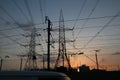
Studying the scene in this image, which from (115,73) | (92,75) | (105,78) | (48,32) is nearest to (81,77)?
(92,75)

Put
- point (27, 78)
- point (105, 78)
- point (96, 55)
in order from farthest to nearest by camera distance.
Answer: point (96, 55) < point (105, 78) < point (27, 78)

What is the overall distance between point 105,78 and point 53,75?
4003cm

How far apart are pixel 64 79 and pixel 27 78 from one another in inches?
41.6

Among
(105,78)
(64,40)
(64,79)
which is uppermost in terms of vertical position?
(64,40)

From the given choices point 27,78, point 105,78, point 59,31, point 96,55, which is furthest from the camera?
point 96,55

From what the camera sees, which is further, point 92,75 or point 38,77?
point 92,75

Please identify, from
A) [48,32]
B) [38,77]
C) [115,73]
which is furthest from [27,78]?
[115,73]

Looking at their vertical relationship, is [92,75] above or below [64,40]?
below

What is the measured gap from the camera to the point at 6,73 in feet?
15.4

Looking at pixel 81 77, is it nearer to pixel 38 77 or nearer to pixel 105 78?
pixel 105 78

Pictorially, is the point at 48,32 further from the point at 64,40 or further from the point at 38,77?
the point at 38,77

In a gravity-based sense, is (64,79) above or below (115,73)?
above

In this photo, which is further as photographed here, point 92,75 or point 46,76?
point 92,75

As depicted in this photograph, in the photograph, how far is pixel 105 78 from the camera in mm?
42031
